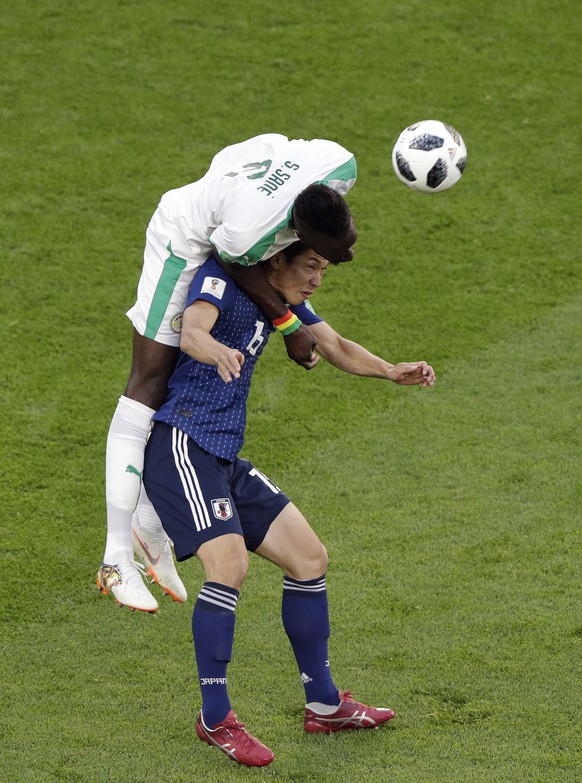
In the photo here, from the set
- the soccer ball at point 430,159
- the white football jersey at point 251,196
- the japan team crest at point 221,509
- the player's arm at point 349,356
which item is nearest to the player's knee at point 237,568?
the japan team crest at point 221,509

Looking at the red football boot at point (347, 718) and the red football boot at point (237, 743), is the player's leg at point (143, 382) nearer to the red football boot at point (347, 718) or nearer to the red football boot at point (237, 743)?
the red football boot at point (237, 743)

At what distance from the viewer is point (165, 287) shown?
16.6 feet

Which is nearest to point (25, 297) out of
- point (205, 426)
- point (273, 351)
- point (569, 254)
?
point (273, 351)

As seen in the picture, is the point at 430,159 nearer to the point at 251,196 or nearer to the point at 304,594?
the point at 251,196

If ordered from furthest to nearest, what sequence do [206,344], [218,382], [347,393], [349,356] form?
[347,393] → [349,356] → [218,382] → [206,344]

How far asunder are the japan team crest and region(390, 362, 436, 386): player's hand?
0.89 metres

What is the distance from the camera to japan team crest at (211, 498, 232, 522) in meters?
4.68

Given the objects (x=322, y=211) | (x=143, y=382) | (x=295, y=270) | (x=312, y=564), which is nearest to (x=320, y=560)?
(x=312, y=564)

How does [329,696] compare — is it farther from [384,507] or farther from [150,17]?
[150,17]

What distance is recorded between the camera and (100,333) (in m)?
8.87

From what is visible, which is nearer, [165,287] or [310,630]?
[310,630]

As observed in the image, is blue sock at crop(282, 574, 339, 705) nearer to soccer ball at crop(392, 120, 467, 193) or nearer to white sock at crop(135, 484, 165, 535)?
white sock at crop(135, 484, 165, 535)

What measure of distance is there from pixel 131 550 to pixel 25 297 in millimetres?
4435

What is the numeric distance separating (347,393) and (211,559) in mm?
3796
